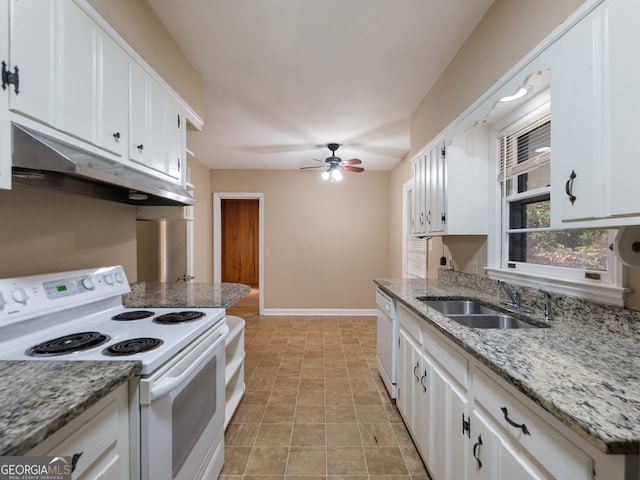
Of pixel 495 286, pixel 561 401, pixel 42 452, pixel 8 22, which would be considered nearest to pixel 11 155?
pixel 8 22

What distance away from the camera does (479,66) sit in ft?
6.29

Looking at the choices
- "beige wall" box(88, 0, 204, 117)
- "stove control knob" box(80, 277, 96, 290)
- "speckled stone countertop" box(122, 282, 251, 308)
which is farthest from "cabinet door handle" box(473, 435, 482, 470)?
"beige wall" box(88, 0, 204, 117)

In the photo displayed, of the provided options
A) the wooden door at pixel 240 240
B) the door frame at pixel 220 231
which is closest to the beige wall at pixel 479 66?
the door frame at pixel 220 231

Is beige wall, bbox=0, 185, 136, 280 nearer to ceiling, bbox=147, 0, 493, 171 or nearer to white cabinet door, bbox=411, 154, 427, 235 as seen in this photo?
ceiling, bbox=147, 0, 493, 171

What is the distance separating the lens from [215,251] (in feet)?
17.1

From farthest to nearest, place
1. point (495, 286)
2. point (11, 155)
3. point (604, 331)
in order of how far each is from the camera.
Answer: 1. point (495, 286)
2. point (604, 331)
3. point (11, 155)

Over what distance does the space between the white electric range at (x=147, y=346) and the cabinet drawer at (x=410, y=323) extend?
1168mm

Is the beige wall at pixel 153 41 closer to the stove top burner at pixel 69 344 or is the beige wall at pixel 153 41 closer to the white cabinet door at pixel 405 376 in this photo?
the stove top burner at pixel 69 344

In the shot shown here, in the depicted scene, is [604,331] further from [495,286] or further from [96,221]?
[96,221]

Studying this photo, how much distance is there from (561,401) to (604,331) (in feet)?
2.56

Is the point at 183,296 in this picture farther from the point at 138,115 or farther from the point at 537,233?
the point at 537,233

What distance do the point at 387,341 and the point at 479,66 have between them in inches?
85.9

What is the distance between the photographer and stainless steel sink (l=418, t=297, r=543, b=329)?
1636 mm

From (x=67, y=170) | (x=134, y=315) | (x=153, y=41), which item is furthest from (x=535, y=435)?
(x=153, y=41)
